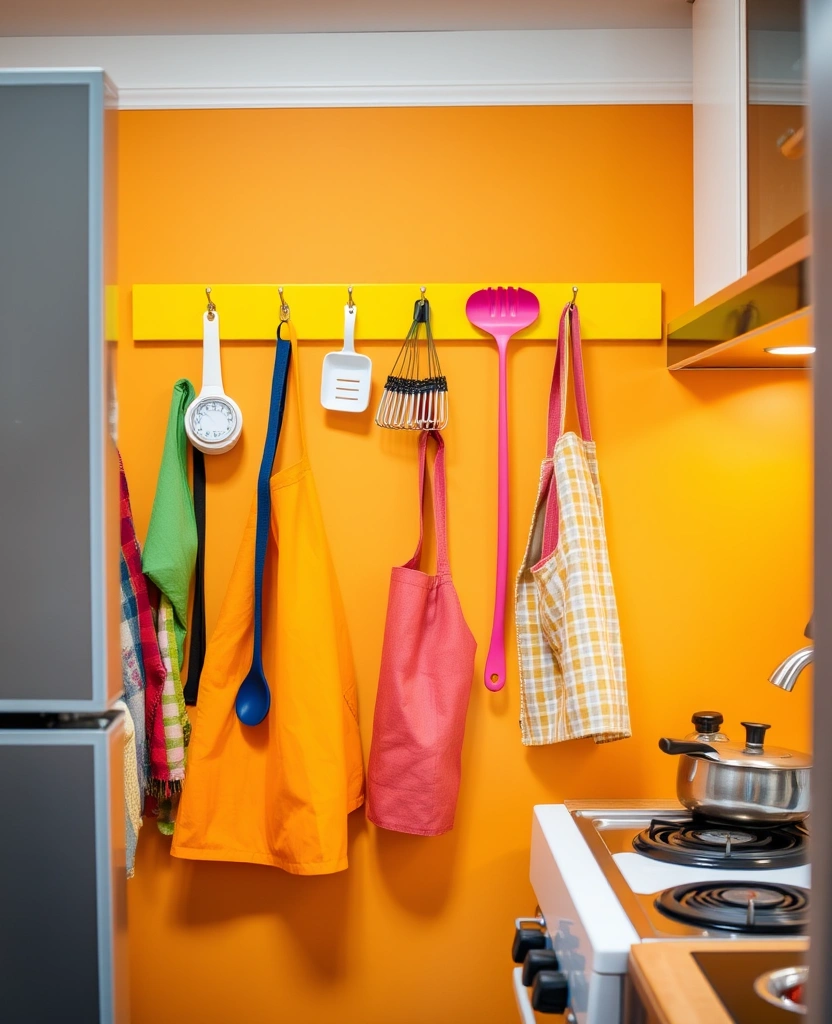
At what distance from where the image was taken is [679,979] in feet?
2.80

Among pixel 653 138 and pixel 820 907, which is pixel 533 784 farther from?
pixel 820 907

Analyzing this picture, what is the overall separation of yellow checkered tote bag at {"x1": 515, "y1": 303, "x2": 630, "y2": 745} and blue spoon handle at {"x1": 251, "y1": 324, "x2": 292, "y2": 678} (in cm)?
41

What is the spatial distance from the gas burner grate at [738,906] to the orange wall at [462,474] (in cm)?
46

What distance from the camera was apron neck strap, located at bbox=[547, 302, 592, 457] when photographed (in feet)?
4.86

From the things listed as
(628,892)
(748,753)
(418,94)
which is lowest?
(628,892)

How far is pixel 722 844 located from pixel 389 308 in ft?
3.09

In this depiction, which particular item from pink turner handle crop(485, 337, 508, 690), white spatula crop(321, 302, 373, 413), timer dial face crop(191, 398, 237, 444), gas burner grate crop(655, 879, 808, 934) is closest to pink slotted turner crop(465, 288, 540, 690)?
pink turner handle crop(485, 337, 508, 690)

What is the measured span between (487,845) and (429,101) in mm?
1234

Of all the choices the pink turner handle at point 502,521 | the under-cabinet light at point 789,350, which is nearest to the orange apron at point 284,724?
the pink turner handle at point 502,521

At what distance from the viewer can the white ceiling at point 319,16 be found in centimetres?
145

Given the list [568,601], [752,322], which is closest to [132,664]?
[568,601]

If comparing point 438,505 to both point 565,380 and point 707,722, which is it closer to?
point 565,380

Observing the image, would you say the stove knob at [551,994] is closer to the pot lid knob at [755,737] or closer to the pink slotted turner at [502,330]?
the pot lid knob at [755,737]

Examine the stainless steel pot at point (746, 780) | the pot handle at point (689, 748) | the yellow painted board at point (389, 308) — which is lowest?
the stainless steel pot at point (746, 780)
